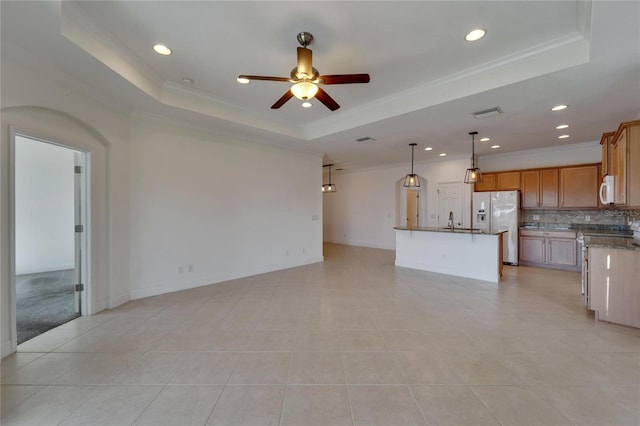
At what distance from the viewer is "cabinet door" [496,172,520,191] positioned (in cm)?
656

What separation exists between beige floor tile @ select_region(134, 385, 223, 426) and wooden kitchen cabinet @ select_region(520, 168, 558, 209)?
7617 mm

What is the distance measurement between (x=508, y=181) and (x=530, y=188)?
0.49 metres

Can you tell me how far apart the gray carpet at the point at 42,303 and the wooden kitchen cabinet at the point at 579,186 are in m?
9.40

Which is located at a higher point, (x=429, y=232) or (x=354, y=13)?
(x=354, y=13)

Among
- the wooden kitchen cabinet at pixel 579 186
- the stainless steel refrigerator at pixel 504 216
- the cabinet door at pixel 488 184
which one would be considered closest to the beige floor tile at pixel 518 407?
the stainless steel refrigerator at pixel 504 216

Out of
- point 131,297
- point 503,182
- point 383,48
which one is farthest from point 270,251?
point 503,182

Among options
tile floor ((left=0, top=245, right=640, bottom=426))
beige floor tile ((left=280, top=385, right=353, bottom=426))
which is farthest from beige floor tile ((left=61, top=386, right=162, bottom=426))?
beige floor tile ((left=280, top=385, right=353, bottom=426))

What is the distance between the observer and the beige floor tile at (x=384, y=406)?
1.71 m

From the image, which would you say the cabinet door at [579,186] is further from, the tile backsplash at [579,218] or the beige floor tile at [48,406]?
the beige floor tile at [48,406]

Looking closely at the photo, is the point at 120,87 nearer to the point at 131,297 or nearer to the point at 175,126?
the point at 175,126

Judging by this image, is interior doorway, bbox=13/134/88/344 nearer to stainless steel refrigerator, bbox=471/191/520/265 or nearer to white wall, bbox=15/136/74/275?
white wall, bbox=15/136/74/275

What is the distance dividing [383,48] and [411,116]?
150 centimetres

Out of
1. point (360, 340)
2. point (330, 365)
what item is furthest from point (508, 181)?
point (330, 365)

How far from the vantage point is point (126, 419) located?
67.6 inches
